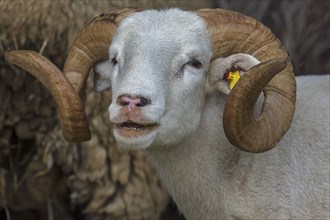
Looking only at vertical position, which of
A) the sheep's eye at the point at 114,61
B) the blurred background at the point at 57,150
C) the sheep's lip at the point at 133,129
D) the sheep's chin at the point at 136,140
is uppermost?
the sheep's eye at the point at 114,61

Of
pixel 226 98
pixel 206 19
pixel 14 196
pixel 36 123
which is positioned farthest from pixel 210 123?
pixel 14 196

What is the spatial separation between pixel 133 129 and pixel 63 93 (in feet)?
2.28

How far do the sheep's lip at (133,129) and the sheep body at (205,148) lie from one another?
16 centimetres

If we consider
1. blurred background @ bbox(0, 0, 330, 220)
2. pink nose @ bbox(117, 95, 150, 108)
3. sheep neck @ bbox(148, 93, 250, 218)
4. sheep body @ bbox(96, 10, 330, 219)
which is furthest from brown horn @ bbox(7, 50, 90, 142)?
blurred background @ bbox(0, 0, 330, 220)

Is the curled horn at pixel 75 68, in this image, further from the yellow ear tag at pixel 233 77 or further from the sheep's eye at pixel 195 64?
the yellow ear tag at pixel 233 77

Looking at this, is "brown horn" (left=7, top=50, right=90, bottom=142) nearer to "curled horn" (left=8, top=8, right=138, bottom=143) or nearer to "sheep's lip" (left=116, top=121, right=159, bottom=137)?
"curled horn" (left=8, top=8, right=138, bottom=143)

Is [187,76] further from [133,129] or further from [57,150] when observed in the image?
[57,150]

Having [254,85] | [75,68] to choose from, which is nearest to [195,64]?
[254,85]

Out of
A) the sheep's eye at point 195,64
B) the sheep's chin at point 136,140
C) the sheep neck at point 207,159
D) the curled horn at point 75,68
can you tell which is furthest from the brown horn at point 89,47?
the sheep's chin at point 136,140

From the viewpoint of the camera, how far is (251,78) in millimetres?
5770

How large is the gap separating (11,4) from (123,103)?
3.27 metres

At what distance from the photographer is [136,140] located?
18.9 feet

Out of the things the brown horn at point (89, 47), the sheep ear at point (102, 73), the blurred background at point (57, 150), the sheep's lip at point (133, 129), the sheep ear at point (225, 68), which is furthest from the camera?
the blurred background at point (57, 150)

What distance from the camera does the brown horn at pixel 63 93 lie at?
6234 mm
